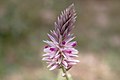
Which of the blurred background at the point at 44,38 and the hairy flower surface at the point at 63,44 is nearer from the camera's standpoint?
the hairy flower surface at the point at 63,44

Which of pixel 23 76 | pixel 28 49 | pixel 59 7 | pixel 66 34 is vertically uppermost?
pixel 59 7

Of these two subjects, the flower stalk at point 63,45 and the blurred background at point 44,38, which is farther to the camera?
the blurred background at point 44,38

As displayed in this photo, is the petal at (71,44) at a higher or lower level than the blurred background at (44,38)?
lower

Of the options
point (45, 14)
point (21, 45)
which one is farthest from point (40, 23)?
point (21, 45)

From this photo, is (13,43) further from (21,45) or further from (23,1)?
(23,1)

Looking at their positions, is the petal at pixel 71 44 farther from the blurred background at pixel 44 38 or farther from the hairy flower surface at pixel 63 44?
the blurred background at pixel 44 38

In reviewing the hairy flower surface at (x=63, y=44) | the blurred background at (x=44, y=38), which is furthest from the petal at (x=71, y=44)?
the blurred background at (x=44, y=38)
